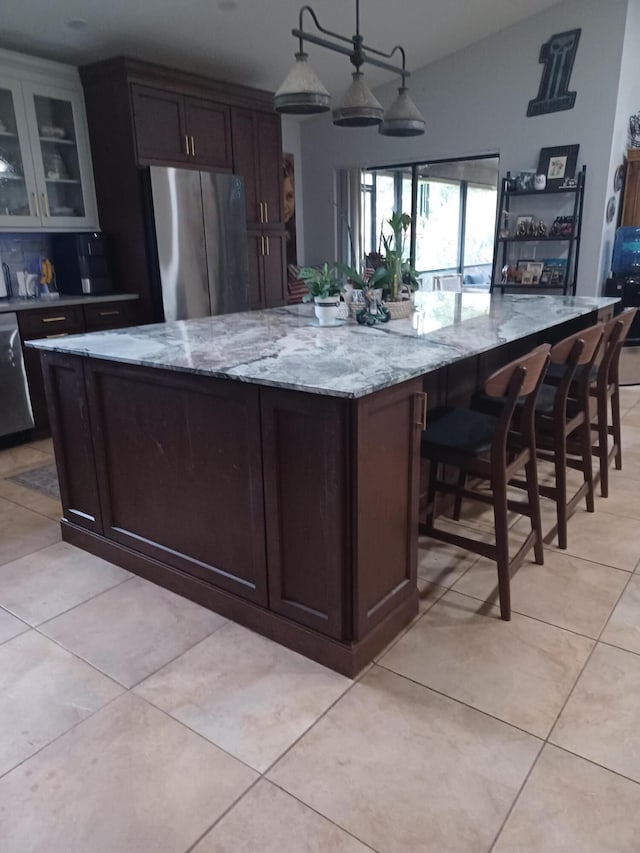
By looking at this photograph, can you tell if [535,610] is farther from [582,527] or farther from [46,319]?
[46,319]

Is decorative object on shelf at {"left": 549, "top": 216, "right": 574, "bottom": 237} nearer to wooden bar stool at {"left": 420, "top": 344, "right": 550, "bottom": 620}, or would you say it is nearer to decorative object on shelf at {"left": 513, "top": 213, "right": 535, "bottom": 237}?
decorative object on shelf at {"left": 513, "top": 213, "right": 535, "bottom": 237}

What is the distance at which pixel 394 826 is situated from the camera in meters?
1.37

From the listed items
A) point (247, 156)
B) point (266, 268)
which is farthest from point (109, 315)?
point (247, 156)

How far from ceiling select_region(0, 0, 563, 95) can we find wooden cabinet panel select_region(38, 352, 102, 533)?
8.38 feet

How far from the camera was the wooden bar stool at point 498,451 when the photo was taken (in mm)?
1947

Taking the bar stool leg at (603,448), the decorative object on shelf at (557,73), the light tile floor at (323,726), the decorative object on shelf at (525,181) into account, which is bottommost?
the light tile floor at (323,726)

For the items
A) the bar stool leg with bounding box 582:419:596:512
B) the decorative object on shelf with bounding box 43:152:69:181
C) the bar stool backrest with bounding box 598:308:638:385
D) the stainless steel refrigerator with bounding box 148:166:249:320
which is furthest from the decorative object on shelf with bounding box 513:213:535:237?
the decorative object on shelf with bounding box 43:152:69:181

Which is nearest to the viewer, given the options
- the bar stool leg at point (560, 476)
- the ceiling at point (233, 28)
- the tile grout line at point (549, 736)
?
the tile grout line at point (549, 736)

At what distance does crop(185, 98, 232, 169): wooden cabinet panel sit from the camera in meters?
4.64

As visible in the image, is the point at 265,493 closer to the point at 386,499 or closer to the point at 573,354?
the point at 386,499

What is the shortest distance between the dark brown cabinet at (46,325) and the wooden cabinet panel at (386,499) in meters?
2.99

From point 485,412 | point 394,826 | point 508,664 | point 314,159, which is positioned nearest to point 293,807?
point 394,826

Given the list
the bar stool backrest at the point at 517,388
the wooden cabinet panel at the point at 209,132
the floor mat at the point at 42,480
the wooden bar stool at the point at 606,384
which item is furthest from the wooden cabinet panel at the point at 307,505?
the wooden cabinet panel at the point at 209,132

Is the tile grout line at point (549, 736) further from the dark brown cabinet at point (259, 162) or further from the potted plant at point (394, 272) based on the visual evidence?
the dark brown cabinet at point (259, 162)
